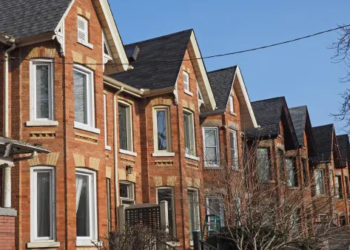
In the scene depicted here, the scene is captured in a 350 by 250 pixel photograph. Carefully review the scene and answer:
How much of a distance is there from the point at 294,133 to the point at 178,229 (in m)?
15.9

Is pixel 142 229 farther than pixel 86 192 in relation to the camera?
No

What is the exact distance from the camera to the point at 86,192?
60.2 ft

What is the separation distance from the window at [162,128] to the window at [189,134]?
1277 millimetres

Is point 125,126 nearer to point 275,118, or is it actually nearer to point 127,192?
point 127,192

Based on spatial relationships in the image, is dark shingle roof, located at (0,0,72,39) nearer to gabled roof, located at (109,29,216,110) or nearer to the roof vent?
gabled roof, located at (109,29,216,110)

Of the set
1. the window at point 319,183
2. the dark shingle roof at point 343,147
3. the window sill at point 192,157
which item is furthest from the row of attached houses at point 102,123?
the dark shingle roof at point 343,147

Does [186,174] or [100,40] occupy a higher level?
[100,40]

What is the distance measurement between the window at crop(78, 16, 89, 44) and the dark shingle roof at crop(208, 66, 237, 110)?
31.8 ft

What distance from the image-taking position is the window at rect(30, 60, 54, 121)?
17.6 metres

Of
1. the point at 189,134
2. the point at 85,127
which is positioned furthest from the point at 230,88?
the point at 85,127

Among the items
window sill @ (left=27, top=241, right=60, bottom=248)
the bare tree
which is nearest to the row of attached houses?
window sill @ (left=27, top=241, right=60, bottom=248)

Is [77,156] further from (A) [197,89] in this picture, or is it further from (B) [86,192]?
(A) [197,89]

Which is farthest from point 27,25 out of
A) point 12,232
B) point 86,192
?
point 12,232

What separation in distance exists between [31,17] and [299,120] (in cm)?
2498
